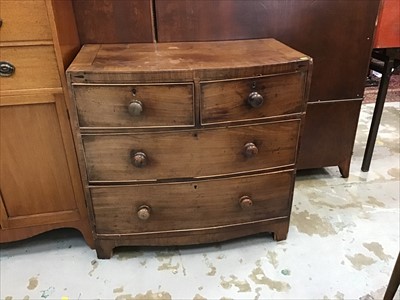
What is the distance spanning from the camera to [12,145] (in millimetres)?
1272

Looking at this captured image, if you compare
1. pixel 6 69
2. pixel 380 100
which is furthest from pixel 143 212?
pixel 380 100

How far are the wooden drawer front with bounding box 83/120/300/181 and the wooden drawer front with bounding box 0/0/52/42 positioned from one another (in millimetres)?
354

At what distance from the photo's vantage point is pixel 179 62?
47.0 inches

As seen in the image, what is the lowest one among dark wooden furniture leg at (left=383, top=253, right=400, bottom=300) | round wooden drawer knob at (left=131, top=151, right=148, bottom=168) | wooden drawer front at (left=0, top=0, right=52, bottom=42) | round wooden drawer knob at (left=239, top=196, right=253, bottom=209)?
dark wooden furniture leg at (left=383, top=253, right=400, bottom=300)

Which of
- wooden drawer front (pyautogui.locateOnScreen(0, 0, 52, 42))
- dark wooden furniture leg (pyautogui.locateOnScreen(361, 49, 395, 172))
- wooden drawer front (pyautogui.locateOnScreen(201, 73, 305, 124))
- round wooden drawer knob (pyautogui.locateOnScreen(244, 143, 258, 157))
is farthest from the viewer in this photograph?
dark wooden furniture leg (pyautogui.locateOnScreen(361, 49, 395, 172))

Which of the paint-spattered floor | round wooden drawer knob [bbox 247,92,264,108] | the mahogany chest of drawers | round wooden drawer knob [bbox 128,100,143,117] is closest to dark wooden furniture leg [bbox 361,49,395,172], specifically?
the paint-spattered floor

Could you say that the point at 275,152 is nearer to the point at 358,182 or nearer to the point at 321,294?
the point at 321,294

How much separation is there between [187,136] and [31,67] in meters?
0.55

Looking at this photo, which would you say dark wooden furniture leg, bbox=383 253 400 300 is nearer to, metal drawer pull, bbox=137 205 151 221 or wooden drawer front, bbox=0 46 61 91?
metal drawer pull, bbox=137 205 151 221

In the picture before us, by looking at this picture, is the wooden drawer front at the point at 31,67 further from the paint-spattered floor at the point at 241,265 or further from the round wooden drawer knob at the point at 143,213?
the paint-spattered floor at the point at 241,265

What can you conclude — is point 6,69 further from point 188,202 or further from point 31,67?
point 188,202

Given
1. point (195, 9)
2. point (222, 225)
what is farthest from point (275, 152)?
point (195, 9)

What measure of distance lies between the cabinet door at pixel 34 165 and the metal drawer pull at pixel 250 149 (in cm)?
64

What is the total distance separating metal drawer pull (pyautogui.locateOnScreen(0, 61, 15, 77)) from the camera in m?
1.13
